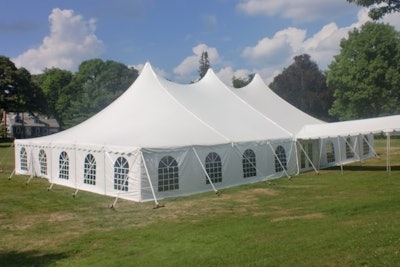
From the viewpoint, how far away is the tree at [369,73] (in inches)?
1474

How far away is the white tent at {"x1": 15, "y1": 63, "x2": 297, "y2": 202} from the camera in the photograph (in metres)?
12.5

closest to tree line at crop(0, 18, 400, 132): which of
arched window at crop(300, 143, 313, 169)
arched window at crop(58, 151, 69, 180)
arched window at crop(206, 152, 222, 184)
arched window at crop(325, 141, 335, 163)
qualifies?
arched window at crop(325, 141, 335, 163)

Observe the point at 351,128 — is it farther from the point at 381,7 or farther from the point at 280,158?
the point at 381,7

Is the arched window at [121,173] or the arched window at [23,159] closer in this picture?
the arched window at [121,173]

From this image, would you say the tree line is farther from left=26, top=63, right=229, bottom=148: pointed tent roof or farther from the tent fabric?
left=26, top=63, right=229, bottom=148: pointed tent roof

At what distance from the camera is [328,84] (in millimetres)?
41906

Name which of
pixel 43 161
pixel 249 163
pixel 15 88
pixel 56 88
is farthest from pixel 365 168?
pixel 56 88

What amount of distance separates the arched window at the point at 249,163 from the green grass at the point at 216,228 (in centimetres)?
97

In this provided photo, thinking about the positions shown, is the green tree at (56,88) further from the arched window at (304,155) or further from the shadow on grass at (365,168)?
the shadow on grass at (365,168)

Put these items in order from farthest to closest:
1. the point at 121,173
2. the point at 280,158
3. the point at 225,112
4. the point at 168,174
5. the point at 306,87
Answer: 1. the point at 306,87
2. the point at 225,112
3. the point at 280,158
4. the point at 168,174
5. the point at 121,173

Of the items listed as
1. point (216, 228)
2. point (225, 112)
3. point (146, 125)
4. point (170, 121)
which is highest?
point (225, 112)

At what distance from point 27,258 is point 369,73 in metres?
36.9

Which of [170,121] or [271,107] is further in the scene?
[271,107]

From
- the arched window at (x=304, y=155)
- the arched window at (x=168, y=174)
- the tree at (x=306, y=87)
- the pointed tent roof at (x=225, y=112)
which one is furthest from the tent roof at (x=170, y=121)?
the tree at (x=306, y=87)
